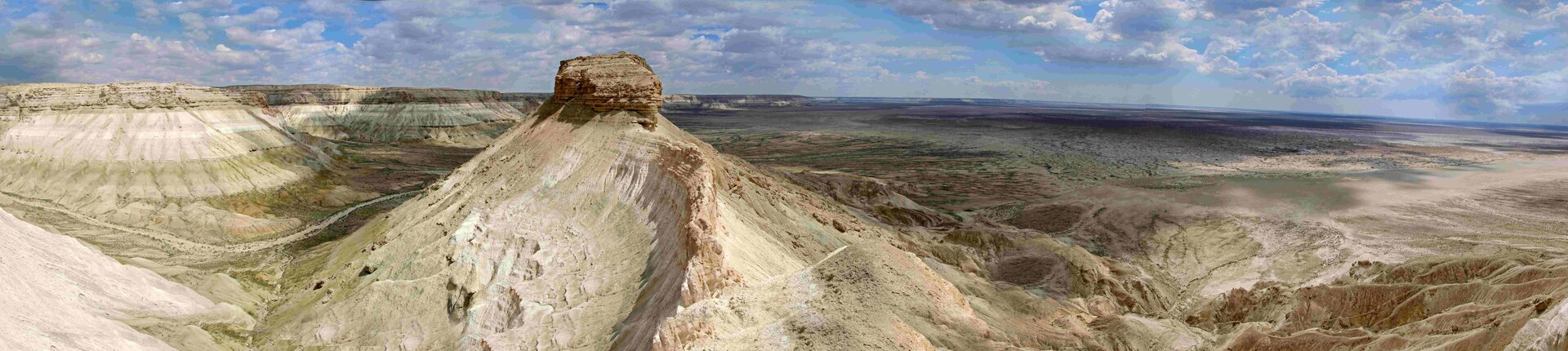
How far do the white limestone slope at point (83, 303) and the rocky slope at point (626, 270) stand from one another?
6.89 feet

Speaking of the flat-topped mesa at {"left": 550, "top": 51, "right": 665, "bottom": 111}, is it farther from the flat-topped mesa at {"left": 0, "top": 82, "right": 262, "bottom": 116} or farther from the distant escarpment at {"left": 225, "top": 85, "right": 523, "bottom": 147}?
the distant escarpment at {"left": 225, "top": 85, "right": 523, "bottom": 147}

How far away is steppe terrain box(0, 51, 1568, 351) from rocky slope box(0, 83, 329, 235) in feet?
0.54

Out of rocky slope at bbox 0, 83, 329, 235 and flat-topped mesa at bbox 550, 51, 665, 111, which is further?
rocky slope at bbox 0, 83, 329, 235

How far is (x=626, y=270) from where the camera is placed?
1641cm

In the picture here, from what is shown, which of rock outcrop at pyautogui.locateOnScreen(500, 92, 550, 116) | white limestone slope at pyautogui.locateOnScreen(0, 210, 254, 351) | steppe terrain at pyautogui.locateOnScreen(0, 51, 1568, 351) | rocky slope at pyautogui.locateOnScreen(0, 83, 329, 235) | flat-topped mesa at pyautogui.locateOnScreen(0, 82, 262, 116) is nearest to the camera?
white limestone slope at pyautogui.locateOnScreen(0, 210, 254, 351)

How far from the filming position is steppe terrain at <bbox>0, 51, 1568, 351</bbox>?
14461mm

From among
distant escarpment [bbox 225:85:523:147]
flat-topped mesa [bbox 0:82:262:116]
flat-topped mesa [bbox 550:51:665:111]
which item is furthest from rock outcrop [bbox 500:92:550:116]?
flat-topped mesa [bbox 550:51:665:111]

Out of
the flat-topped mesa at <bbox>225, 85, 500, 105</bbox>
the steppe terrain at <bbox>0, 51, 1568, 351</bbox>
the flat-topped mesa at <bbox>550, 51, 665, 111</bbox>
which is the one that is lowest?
the steppe terrain at <bbox>0, 51, 1568, 351</bbox>

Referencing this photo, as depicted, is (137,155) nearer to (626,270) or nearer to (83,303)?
(83,303)

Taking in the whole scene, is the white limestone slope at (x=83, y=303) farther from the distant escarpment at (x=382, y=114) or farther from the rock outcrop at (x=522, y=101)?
the rock outcrop at (x=522, y=101)

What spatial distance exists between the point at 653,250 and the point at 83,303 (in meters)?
14.0

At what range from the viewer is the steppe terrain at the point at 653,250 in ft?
47.4

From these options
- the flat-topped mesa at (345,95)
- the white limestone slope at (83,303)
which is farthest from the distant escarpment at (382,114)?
the white limestone slope at (83,303)

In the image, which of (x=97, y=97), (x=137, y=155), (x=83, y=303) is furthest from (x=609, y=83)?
(x=97, y=97)
